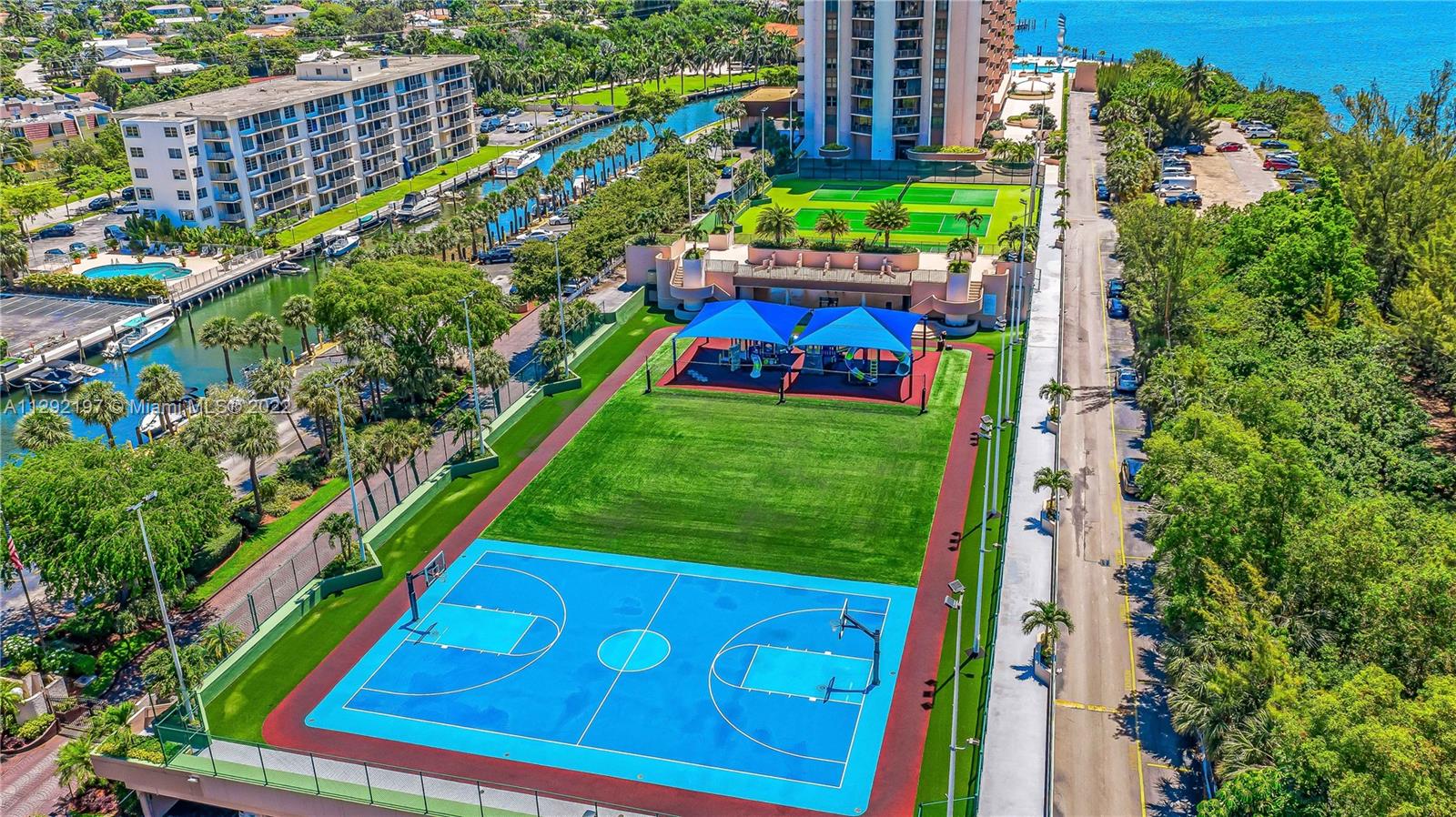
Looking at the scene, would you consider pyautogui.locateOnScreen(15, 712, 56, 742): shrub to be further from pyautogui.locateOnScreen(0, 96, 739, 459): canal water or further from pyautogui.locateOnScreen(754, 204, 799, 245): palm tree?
pyautogui.locateOnScreen(754, 204, 799, 245): palm tree

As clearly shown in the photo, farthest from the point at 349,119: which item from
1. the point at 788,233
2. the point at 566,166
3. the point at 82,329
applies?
the point at 788,233

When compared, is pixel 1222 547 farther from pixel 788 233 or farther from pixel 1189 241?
pixel 788 233

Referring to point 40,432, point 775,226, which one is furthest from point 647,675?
point 775,226

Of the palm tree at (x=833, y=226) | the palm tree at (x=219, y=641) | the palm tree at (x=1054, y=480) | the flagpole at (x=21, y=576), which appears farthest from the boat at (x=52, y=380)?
the palm tree at (x=1054, y=480)

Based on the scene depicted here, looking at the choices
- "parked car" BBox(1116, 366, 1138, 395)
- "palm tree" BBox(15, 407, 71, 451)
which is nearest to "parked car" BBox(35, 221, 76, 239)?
"palm tree" BBox(15, 407, 71, 451)

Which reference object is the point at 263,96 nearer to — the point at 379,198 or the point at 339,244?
the point at 379,198

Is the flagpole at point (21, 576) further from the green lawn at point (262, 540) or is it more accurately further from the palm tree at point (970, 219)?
the palm tree at point (970, 219)

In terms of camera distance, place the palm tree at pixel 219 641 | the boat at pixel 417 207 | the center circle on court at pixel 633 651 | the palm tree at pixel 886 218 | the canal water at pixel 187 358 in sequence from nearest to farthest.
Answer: the palm tree at pixel 219 641 → the center circle on court at pixel 633 651 → the canal water at pixel 187 358 → the palm tree at pixel 886 218 → the boat at pixel 417 207
